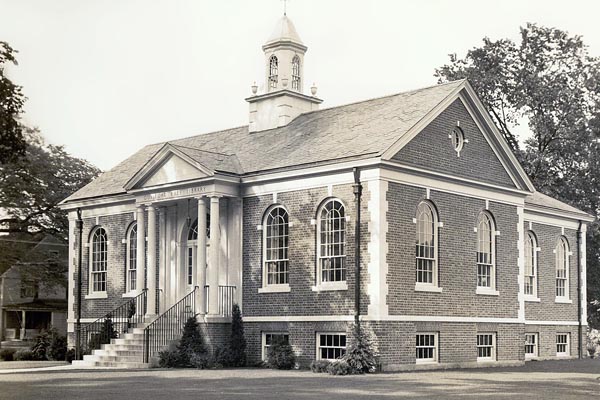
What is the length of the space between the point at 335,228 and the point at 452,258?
406 centimetres

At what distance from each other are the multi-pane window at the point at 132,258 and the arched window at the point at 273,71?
7.35 meters

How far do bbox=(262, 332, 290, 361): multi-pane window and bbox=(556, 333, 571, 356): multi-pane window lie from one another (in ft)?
45.2

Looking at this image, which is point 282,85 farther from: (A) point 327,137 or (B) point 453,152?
(B) point 453,152

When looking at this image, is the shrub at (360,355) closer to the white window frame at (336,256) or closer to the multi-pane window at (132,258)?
the white window frame at (336,256)

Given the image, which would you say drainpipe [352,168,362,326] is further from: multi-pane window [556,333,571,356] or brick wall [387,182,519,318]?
multi-pane window [556,333,571,356]

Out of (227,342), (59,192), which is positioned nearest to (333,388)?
(227,342)

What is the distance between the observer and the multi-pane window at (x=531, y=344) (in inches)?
A: 1377

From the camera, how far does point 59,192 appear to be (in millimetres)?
46188

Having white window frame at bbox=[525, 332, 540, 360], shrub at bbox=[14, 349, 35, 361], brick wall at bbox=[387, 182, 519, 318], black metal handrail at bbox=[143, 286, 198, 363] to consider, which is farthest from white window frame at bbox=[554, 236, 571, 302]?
shrub at bbox=[14, 349, 35, 361]

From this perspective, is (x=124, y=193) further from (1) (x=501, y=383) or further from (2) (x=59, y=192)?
(1) (x=501, y=383)

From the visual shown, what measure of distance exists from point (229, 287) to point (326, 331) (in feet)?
13.2

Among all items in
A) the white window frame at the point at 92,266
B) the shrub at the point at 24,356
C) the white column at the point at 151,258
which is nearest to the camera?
the white column at the point at 151,258

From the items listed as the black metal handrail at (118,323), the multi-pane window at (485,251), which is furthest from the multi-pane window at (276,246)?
the multi-pane window at (485,251)

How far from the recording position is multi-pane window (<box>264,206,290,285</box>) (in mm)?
28375
